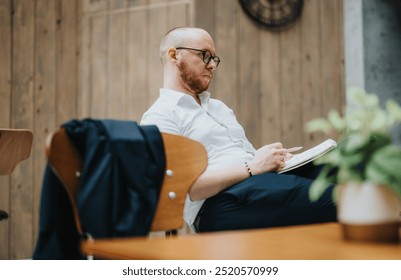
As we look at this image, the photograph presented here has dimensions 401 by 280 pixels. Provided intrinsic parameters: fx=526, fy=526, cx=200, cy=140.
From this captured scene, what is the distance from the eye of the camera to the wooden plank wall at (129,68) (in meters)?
3.33

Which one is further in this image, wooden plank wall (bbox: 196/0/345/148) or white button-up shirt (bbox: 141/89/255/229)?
wooden plank wall (bbox: 196/0/345/148)

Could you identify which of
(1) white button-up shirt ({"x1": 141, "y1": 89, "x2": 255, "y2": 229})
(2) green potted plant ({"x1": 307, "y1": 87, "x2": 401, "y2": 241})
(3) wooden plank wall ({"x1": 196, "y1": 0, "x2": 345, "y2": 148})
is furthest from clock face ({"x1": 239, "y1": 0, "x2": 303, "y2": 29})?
(2) green potted plant ({"x1": 307, "y1": 87, "x2": 401, "y2": 241})

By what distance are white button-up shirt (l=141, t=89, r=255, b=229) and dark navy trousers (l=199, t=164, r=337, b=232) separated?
0.12 metres

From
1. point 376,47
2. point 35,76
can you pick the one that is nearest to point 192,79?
point 376,47

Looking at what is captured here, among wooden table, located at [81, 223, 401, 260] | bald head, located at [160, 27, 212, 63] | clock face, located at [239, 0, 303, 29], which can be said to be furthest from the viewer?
clock face, located at [239, 0, 303, 29]

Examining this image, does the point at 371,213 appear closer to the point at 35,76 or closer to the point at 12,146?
the point at 12,146

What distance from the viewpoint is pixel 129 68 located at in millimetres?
3406

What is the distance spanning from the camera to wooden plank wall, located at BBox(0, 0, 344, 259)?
333 centimetres

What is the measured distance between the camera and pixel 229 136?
188 centimetres

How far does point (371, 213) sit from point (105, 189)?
0.60 m

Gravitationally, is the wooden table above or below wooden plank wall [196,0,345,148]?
below

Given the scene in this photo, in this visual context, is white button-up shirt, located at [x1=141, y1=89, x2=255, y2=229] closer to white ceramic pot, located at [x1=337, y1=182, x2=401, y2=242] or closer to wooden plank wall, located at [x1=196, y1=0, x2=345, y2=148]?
white ceramic pot, located at [x1=337, y1=182, x2=401, y2=242]
